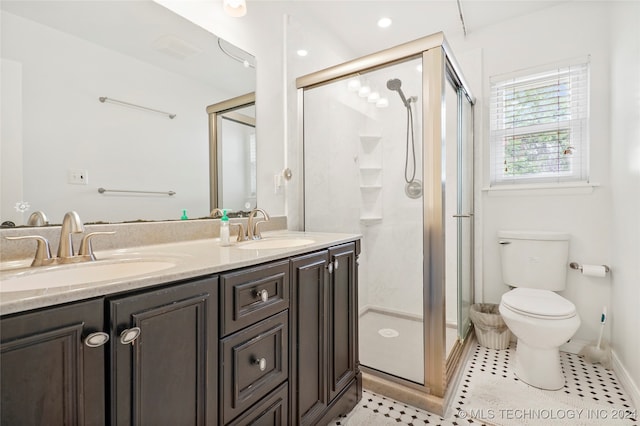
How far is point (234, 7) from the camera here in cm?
157

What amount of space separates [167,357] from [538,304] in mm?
2002

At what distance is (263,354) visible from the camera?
103 centimetres

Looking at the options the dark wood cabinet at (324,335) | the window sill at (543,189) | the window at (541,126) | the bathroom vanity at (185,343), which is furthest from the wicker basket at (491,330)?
the bathroom vanity at (185,343)

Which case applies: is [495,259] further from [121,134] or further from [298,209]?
[121,134]

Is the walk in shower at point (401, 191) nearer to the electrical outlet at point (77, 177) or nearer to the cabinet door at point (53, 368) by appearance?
the electrical outlet at point (77, 177)

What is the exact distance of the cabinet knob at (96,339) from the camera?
61 centimetres

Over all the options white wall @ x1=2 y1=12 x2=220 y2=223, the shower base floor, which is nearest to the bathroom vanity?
white wall @ x1=2 y1=12 x2=220 y2=223

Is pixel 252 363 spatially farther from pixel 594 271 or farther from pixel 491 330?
pixel 594 271

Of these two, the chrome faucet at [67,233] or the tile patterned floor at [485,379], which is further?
the tile patterned floor at [485,379]

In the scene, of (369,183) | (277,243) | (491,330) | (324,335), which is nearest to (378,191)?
(369,183)

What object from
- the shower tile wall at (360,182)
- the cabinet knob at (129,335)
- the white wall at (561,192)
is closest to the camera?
the cabinet knob at (129,335)

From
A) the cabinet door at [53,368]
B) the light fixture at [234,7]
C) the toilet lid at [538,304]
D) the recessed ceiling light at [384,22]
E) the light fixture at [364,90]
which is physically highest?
the recessed ceiling light at [384,22]

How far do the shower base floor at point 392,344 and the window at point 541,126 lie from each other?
1446mm

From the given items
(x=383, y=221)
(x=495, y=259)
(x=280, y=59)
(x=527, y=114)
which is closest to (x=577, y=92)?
(x=527, y=114)
